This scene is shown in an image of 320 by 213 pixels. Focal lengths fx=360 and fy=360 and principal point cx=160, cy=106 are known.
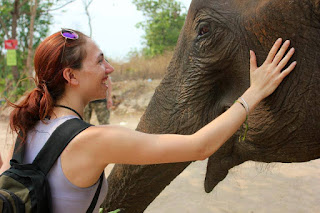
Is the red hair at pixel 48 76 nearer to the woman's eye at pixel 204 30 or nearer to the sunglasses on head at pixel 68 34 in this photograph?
the sunglasses on head at pixel 68 34

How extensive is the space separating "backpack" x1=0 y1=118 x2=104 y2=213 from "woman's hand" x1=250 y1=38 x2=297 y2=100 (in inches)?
36.8

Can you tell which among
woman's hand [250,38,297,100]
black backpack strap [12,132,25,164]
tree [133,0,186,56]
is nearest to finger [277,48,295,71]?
woman's hand [250,38,297,100]

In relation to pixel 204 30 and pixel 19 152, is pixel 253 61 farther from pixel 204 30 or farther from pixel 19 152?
pixel 19 152

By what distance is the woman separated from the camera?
4.92 ft

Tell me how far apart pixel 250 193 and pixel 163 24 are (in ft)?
52.1

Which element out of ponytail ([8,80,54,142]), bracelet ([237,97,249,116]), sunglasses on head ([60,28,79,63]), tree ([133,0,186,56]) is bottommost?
tree ([133,0,186,56])

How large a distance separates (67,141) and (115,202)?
4.28 ft

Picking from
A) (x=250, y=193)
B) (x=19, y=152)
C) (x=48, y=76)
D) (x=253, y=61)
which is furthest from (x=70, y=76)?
(x=250, y=193)

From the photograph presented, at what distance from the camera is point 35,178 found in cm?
145

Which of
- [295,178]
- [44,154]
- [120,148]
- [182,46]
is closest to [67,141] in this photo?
[44,154]

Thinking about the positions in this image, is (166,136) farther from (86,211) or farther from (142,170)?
(142,170)

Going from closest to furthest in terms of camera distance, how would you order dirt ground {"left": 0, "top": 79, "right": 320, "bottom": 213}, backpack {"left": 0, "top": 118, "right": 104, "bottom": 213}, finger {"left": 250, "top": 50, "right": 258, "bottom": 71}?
backpack {"left": 0, "top": 118, "right": 104, "bottom": 213} → finger {"left": 250, "top": 50, "right": 258, "bottom": 71} → dirt ground {"left": 0, "top": 79, "right": 320, "bottom": 213}

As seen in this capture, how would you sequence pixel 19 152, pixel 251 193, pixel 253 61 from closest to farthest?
pixel 19 152 → pixel 253 61 → pixel 251 193

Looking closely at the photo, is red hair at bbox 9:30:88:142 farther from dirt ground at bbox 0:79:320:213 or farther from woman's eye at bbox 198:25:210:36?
dirt ground at bbox 0:79:320:213
